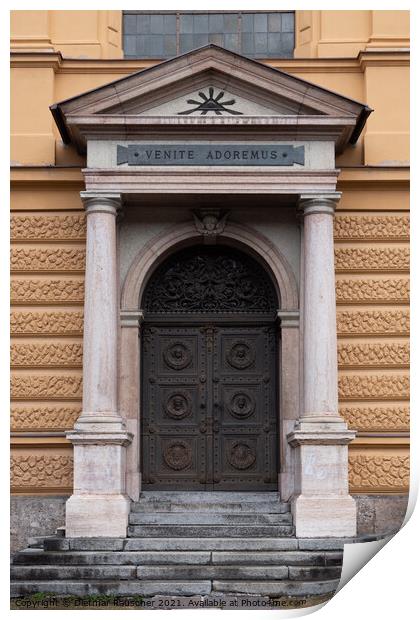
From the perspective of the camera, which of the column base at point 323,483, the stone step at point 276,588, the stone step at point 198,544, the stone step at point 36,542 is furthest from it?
the stone step at point 36,542

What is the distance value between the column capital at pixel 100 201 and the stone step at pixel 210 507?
3.72 meters

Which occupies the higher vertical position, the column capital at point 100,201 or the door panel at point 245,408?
the column capital at point 100,201

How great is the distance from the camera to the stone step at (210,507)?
15617 mm

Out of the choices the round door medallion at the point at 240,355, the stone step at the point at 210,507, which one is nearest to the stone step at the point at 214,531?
the stone step at the point at 210,507

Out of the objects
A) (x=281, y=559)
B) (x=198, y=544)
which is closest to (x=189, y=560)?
(x=198, y=544)

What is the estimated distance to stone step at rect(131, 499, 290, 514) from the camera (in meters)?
15.6

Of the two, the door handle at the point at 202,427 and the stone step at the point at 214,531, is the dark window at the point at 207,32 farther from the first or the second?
the stone step at the point at 214,531

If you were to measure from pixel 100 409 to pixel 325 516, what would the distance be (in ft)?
9.88

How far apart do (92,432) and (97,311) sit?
1516mm

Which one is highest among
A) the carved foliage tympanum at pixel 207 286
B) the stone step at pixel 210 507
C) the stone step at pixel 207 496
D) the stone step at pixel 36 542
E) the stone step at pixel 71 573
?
the carved foliage tympanum at pixel 207 286

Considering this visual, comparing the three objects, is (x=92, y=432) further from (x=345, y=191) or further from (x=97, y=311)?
(x=345, y=191)

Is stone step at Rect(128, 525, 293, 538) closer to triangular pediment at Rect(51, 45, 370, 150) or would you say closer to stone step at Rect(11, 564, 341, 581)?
stone step at Rect(11, 564, 341, 581)

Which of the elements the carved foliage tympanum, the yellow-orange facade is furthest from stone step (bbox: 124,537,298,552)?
the carved foliage tympanum

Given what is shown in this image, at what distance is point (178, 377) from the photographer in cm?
1652
